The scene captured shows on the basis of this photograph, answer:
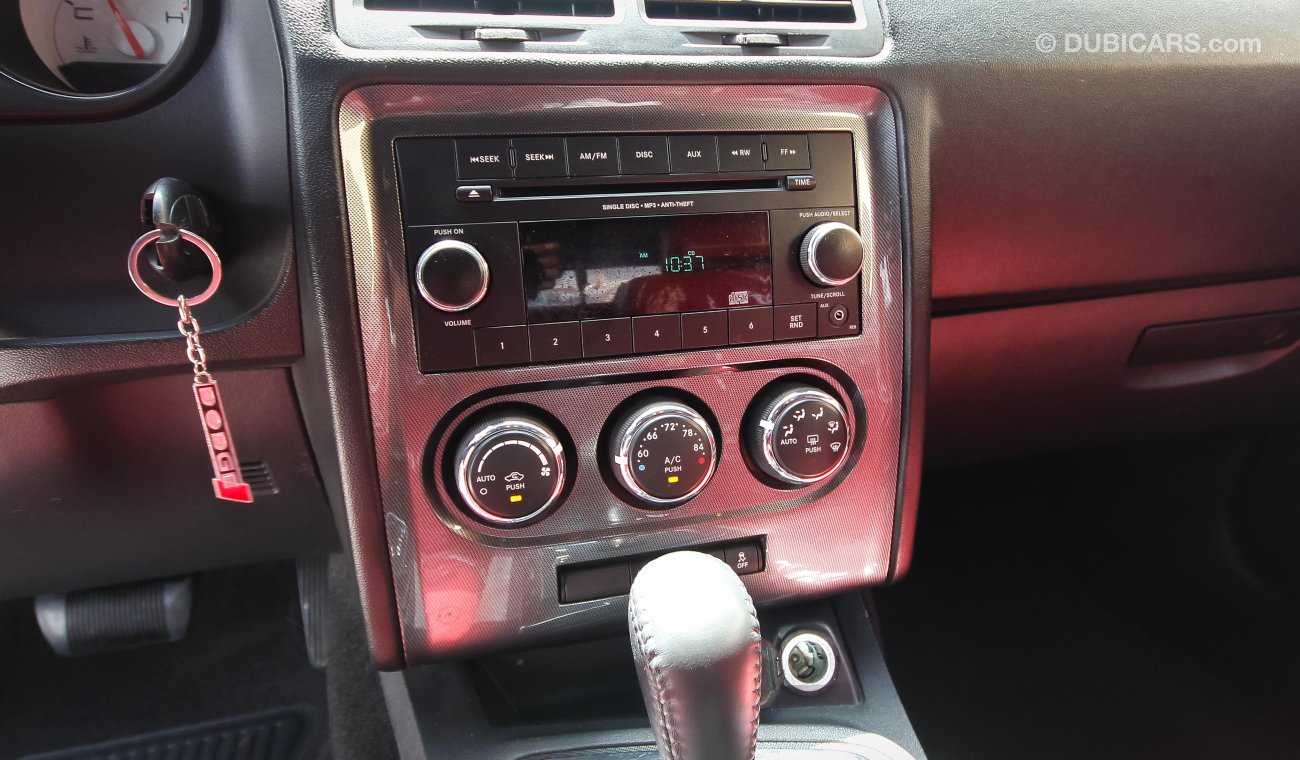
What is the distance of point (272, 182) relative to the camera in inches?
26.2

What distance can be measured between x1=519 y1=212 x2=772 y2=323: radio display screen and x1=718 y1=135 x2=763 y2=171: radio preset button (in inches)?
1.5

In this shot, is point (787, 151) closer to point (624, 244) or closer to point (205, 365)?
point (624, 244)

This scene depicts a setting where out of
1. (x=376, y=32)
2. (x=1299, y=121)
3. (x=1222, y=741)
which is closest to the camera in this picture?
(x=376, y=32)

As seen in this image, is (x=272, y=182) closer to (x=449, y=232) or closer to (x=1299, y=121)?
(x=449, y=232)

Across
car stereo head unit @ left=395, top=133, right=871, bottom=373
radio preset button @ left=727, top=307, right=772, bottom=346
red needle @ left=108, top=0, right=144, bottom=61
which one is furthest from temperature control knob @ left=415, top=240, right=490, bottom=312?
red needle @ left=108, top=0, right=144, bottom=61

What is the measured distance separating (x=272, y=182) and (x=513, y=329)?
0.74 ft

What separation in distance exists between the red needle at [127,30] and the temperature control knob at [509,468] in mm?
419

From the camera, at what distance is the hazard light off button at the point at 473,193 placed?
2.04ft

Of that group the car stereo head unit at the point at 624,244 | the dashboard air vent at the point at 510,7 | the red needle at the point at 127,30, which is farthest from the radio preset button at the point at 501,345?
the red needle at the point at 127,30

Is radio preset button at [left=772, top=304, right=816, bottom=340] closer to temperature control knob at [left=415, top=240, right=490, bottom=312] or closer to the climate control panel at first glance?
the climate control panel

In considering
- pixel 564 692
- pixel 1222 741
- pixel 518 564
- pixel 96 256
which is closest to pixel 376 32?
pixel 96 256

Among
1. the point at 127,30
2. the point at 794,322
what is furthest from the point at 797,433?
the point at 127,30

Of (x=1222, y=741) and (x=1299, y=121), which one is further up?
(x=1299, y=121)

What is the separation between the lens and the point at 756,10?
2.28 ft
